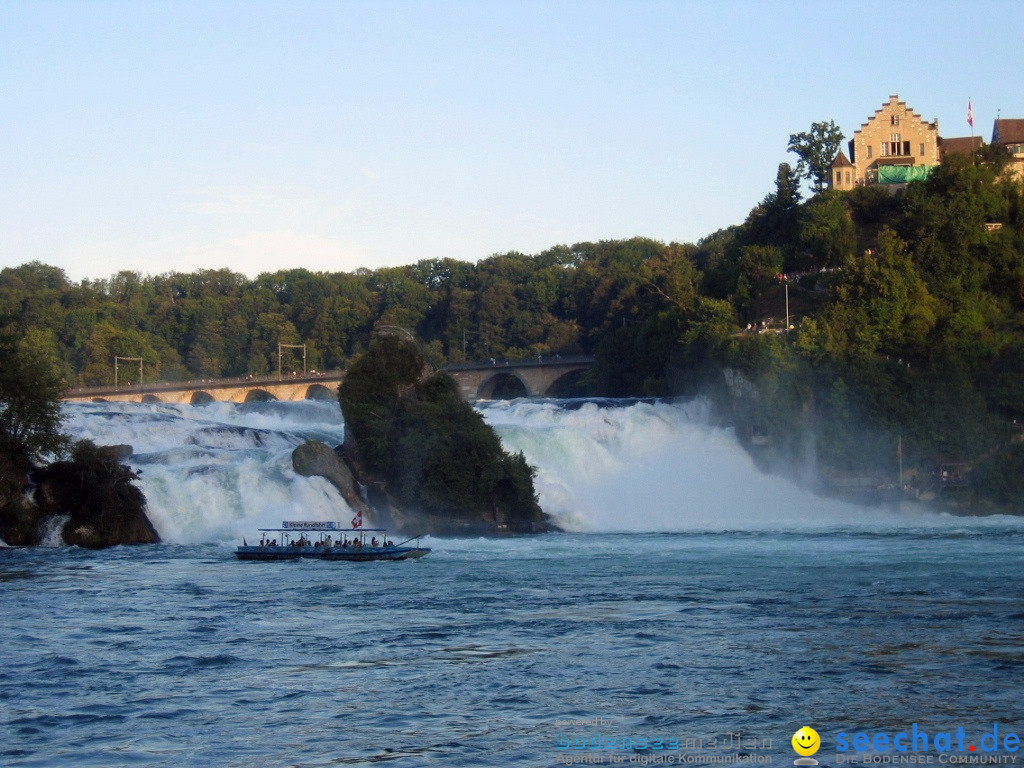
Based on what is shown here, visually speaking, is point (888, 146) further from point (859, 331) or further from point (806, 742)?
point (806, 742)

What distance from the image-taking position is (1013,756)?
52.8ft

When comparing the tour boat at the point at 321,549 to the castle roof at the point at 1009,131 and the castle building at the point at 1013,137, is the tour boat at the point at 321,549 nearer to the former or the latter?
the castle building at the point at 1013,137

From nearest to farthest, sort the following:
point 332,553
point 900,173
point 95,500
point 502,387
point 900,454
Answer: point 332,553
point 95,500
point 900,454
point 900,173
point 502,387

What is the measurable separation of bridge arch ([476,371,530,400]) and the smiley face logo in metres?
70.4

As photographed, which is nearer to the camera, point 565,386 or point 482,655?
point 482,655

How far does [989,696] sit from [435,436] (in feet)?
93.6

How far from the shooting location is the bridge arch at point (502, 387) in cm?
8838

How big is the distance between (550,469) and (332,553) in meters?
17.0

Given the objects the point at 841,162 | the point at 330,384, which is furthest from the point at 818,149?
the point at 330,384

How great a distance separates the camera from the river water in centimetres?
1734

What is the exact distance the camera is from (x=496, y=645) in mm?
23625

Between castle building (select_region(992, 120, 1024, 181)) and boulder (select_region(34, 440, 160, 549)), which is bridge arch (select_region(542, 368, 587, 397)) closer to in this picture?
castle building (select_region(992, 120, 1024, 181))

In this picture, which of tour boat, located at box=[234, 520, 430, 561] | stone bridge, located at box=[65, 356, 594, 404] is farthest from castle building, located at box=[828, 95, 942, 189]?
tour boat, located at box=[234, 520, 430, 561]

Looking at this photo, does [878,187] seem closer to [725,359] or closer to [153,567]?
[725,359]
